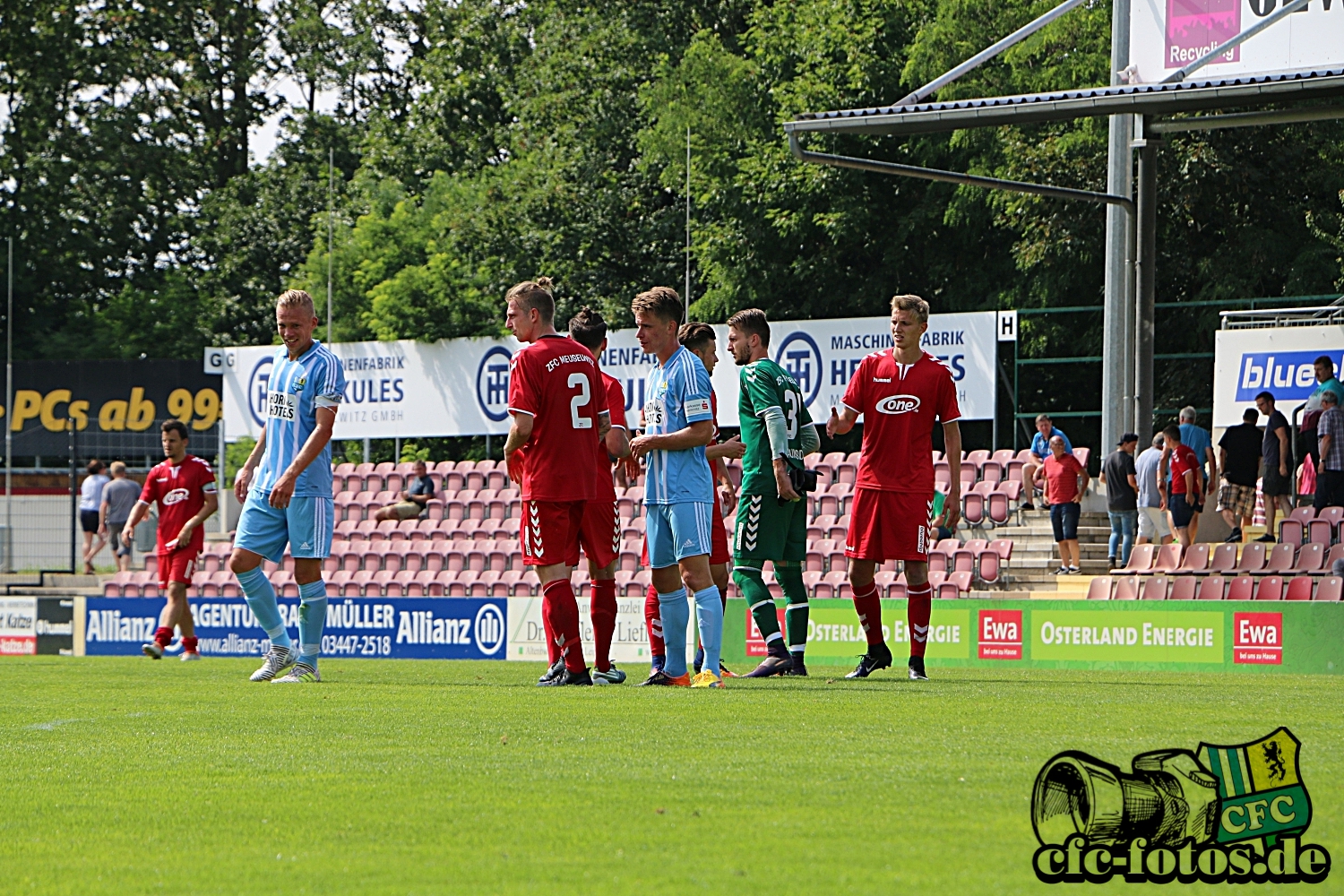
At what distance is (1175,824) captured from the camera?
4.53m

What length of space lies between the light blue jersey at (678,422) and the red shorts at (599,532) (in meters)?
0.42

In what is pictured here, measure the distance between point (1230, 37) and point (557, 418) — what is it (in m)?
13.0

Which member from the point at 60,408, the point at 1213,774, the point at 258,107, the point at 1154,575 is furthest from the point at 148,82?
the point at 1213,774

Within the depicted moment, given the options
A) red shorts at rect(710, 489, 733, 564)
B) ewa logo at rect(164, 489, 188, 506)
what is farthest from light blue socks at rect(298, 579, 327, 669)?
ewa logo at rect(164, 489, 188, 506)

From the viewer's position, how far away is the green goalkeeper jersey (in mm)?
10836

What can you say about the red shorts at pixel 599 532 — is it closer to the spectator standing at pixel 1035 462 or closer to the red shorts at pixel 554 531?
the red shorts at pixel 554 531

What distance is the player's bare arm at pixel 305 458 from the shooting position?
10375 millimetres

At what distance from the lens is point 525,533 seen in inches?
386

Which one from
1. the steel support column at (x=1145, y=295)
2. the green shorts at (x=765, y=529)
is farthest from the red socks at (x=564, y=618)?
the steel support column at (x=1145, y=295)

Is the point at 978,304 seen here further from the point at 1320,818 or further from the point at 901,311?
the point at 1320,818

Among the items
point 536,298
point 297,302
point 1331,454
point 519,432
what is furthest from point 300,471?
point 1331,454

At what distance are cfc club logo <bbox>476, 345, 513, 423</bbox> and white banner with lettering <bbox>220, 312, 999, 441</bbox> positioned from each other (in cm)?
1

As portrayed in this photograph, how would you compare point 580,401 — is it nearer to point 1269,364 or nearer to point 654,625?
point 654,625

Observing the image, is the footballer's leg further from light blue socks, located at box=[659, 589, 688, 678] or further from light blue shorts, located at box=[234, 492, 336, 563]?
light blue socks, located at box=[659, 589, 688, 678]
